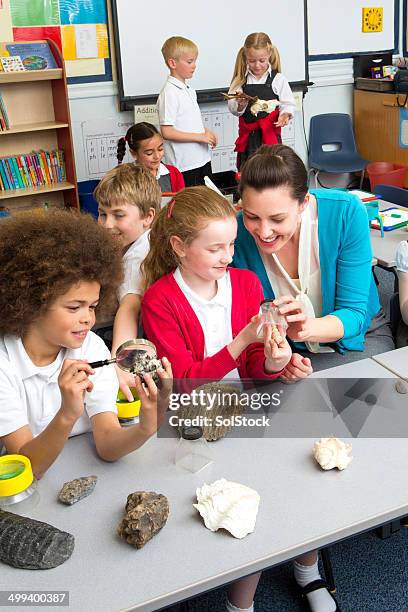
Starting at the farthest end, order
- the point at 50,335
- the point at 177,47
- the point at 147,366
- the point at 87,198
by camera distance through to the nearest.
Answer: the point at 87,198 → the point at 177,47 → the point at 50,335 → the point at 147,366

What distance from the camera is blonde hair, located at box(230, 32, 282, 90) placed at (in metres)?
4.42

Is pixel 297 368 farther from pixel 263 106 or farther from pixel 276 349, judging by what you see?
pixel 263 106

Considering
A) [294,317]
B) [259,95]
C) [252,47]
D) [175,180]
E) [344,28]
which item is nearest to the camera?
[294,317]

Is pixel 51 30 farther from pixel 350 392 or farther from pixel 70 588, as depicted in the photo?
pixel 70 588

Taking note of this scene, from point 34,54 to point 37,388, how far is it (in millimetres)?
3620

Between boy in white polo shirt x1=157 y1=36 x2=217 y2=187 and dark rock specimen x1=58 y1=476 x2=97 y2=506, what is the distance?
3.41 metres

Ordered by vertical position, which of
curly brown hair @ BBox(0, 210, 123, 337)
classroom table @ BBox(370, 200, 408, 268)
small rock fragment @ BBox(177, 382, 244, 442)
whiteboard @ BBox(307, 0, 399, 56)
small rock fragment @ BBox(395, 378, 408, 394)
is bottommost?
small rock fragment @ BBox(395, 378, 408, 394)

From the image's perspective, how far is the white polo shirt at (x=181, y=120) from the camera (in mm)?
4395

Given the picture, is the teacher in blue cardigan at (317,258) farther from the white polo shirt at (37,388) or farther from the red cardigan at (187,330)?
the white polo shirt at (37,388)

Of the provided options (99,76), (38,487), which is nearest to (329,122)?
(99,76)

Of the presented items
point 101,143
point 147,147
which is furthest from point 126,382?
point 101,143

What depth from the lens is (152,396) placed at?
1332 mm

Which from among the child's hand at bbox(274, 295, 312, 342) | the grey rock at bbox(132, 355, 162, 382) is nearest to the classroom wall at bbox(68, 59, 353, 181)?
the child's hand at bbox(274, 295, 312, 342)

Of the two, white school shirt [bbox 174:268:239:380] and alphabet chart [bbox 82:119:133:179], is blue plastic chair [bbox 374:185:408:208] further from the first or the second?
alphabet chart [bbox 82:119:133:179]
